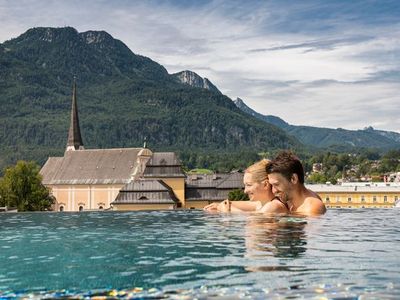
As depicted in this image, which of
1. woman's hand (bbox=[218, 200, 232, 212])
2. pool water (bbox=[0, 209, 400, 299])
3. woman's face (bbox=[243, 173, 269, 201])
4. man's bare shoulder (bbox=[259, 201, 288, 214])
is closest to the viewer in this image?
pool water (bbox=[0, 209, 400, 299])

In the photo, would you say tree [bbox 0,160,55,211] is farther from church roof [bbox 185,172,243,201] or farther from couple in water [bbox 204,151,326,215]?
couple in water [bbox 204,151,326,215]

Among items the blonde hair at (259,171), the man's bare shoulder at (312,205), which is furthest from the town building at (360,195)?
the blonde hair at (259,171)

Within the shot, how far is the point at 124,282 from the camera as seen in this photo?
7922mm

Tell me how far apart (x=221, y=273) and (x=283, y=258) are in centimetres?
147

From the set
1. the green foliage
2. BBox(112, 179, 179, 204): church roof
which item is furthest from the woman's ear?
BBox(112, 179, 179, 204): church roof

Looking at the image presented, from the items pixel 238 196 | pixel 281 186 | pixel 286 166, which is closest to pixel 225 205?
pixel 281 186

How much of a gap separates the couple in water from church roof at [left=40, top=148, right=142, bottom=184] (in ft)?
228

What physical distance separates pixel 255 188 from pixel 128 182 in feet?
222

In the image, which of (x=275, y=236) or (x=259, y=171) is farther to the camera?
(x=259, y=171)

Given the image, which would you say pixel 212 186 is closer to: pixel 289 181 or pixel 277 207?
pixel 277 207

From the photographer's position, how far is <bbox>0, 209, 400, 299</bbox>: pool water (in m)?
7.23

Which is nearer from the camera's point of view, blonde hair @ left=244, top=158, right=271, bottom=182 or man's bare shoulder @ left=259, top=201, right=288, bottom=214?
blonde hair @ left=244, top=158, right=271, bottom=182

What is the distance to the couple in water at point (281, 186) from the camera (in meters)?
13.0

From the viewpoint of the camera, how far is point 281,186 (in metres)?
13.5
